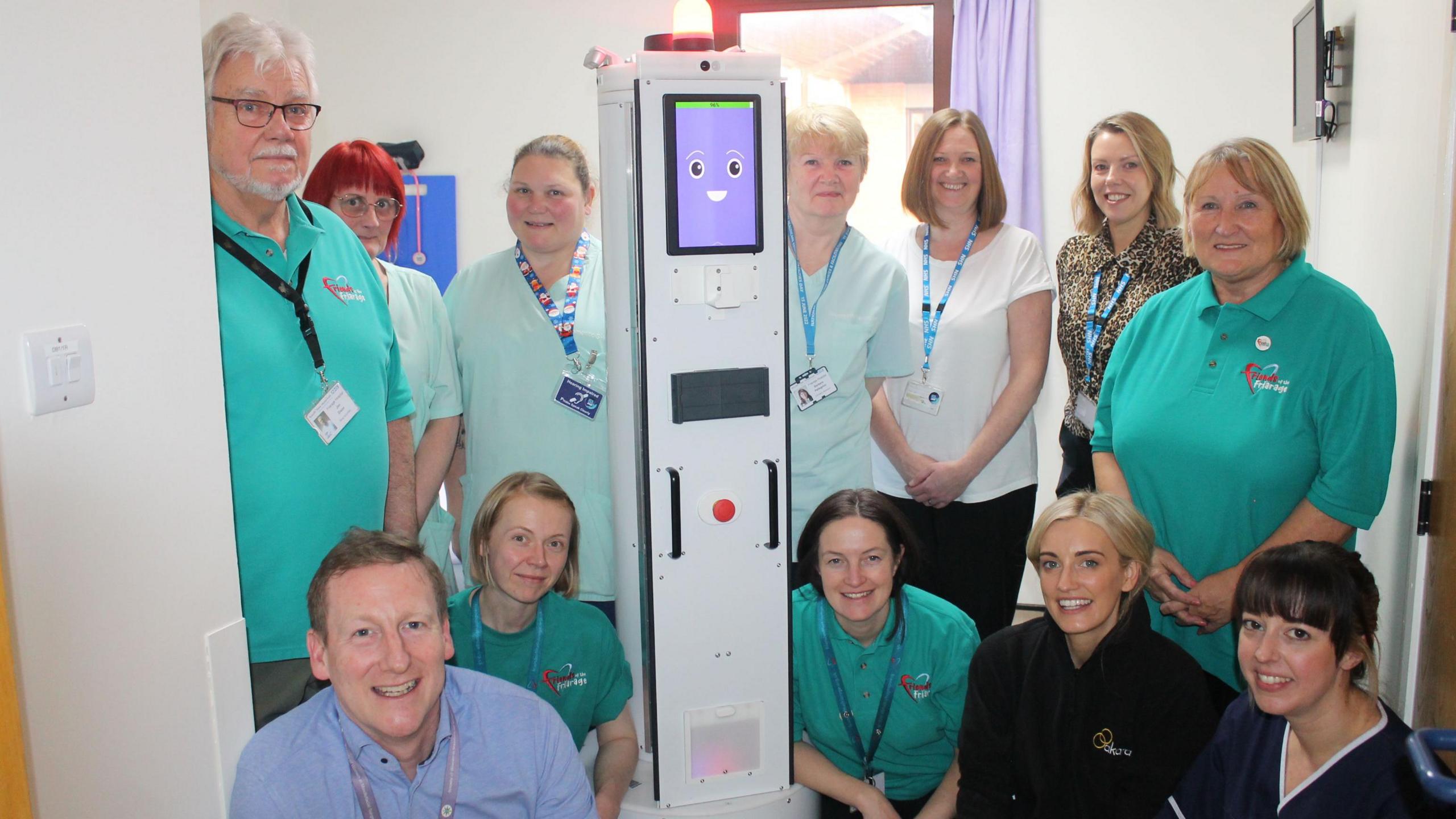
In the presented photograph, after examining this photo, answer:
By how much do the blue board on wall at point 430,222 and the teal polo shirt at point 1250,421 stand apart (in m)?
3.32

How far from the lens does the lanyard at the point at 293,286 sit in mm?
1921

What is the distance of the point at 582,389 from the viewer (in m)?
2.56

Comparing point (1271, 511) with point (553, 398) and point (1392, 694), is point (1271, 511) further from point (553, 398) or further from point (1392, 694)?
point (553, 398)

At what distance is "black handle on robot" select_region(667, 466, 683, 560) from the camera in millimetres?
2117

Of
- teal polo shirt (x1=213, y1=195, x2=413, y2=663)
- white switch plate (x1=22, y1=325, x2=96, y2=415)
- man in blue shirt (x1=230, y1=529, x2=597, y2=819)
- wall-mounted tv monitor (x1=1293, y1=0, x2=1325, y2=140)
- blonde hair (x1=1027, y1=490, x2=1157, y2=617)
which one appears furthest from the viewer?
wall-mounted tv monitor (x1=1293, y1=0, x2=1325, y2=140)

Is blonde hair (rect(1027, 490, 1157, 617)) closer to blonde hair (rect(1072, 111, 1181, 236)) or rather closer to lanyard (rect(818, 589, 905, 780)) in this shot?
lanyard (rect(818, 589, 905, 780))

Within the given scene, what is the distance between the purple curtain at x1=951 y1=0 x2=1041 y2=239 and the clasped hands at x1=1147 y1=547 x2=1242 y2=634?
2.47 metres

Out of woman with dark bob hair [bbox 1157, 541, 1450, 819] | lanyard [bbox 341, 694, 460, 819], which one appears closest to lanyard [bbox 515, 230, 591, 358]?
lanyard [bbox 341, 694, 460, 819]

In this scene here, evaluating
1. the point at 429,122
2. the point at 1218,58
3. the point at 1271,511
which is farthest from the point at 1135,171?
the point at 429,122

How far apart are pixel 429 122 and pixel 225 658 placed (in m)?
3.63

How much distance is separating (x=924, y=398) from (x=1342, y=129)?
1.44 meters

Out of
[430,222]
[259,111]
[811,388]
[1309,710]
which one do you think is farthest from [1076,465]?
[430,222]

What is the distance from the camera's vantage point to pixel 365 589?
1601mm

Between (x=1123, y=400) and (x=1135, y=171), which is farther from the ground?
(x=1135, y=171)
